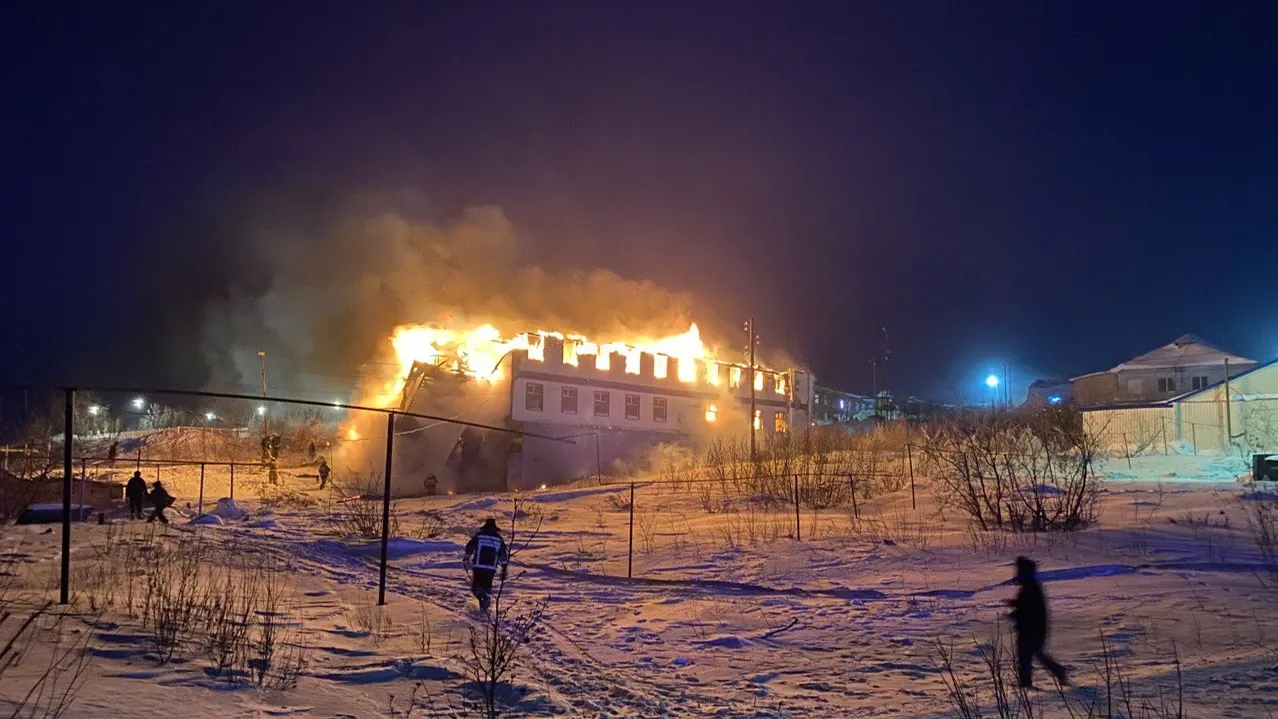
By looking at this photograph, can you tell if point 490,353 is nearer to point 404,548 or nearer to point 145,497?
point 145,497

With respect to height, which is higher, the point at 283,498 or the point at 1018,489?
the point at 1018,489

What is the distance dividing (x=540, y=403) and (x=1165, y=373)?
51.4 m

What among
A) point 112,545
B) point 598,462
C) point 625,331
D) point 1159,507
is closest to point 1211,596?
point 1159,507

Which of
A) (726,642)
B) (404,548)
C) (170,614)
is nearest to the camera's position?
(170,614)

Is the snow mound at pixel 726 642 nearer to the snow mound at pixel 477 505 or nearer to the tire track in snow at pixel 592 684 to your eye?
the tire track in snow at pixel 592 684

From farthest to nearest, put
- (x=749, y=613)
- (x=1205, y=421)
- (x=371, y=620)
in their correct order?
1. (x=1205, y=421)
2. (x=749, y=613)
3. (x=371, y=620)

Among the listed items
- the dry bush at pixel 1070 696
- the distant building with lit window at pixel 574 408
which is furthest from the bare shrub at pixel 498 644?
the distant building with lit window at pixel 574 408

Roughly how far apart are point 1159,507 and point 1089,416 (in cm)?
2024

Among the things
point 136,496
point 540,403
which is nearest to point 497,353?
point 540,403

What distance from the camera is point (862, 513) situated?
78.0 feet

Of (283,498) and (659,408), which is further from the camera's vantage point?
(659,408)

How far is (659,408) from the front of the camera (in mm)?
56625

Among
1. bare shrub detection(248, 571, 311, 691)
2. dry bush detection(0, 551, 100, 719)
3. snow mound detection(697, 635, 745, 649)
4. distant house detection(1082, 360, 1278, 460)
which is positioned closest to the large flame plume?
distant house detection(1082, 360, 1278, 460)

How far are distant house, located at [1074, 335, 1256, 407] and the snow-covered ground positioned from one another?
49350mm
